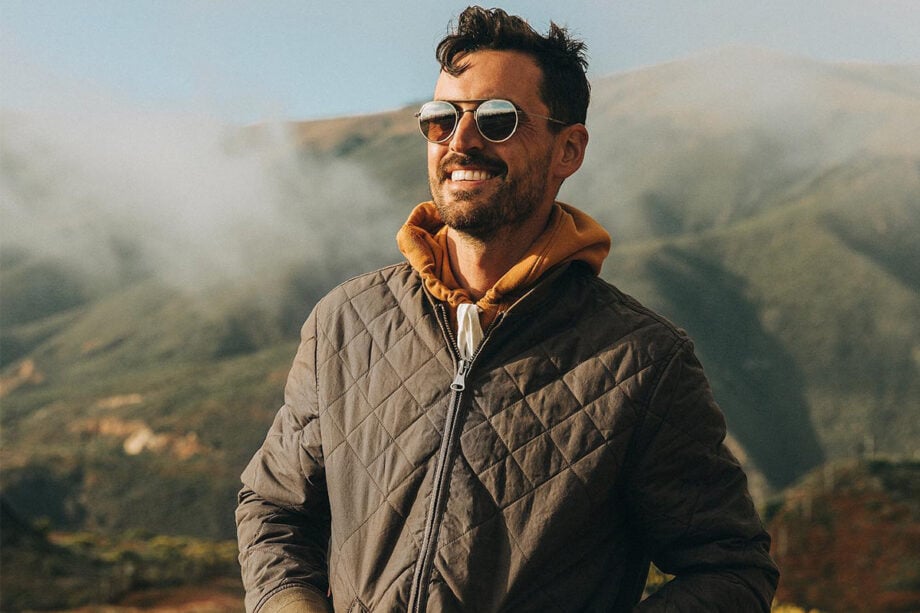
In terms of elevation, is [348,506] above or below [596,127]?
above

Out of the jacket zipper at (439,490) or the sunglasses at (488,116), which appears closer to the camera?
the jacket zipper at (439,490)

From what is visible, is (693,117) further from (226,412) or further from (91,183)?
(226,412)

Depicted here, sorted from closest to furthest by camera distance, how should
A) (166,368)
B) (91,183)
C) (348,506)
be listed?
(348,506) → (166,368) → (91,183)

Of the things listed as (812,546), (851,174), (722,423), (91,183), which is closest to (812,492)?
(812,546)

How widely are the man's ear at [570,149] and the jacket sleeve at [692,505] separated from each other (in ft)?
1.73

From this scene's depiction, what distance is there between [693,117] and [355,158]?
4484cm

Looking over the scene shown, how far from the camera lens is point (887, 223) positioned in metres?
89.4

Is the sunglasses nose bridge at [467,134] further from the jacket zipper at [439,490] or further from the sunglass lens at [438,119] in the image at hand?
the jacket zipper at [439,490]

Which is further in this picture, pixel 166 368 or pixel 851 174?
pixel 851 174

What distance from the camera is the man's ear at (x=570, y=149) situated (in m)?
2.34

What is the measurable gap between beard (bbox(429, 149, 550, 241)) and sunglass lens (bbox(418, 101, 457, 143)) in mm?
65

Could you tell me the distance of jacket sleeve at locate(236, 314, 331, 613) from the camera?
2.25 m

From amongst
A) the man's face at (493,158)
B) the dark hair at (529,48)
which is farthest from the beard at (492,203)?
the dark hair at (529,48)

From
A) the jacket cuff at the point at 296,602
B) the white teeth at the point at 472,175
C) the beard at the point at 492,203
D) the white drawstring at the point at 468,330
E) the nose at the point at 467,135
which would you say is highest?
the nose at the point at 467,135
